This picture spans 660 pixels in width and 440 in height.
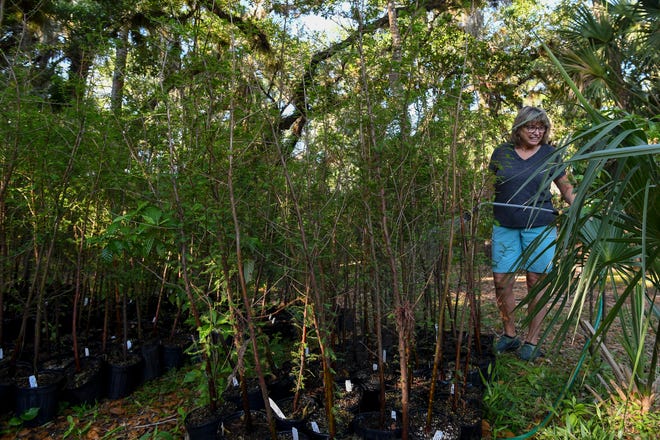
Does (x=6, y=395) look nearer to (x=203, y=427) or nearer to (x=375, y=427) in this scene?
(x=203, y=427)

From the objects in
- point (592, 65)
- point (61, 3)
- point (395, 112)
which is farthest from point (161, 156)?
point (61, 3)

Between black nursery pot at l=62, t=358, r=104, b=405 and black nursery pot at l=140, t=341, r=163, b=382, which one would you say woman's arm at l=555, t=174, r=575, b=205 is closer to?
black nursery pot at l=140, t=341, r=163, b=382

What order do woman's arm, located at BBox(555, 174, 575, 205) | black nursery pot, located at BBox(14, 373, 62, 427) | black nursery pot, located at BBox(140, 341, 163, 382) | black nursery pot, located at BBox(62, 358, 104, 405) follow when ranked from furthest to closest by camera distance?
1. black nursery pot, located at BBox(140, 341, 163, 382)
2. woman's arm, located at BBox(555, 174, 575, 205)
3. black nursery pot, located at BBox(62, 358, 104, 405)
4. black nursery pot, located at BBox(14, 373, 62, 427)

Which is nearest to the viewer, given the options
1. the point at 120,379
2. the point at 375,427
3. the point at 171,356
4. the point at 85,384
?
the point at 375,427

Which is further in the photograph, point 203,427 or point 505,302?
point 505,302

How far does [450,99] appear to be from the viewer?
2207 mm

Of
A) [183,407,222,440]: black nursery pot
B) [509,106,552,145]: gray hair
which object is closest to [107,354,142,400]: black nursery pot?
[183,407,222,440]: black nursery pot

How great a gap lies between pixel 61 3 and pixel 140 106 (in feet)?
32.7

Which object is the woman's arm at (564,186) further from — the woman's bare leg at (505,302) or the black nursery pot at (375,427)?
the black nursery pot at (375,427)

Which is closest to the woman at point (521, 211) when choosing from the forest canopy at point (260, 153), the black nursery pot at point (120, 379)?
the forest canopy at point (260, 153)

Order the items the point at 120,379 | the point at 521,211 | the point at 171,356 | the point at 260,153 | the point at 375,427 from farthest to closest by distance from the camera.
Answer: the point at 171,356, the point at 521,211, the point at 120,379, the point at 260,153, the point at 375,427

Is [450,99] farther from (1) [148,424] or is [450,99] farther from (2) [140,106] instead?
(1) [148,424]

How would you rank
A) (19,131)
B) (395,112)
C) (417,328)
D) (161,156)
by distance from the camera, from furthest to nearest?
(417,328) < (19,131) < (161,156) < (395,112)

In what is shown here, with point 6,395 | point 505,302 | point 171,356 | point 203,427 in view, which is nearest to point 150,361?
point 171,356
